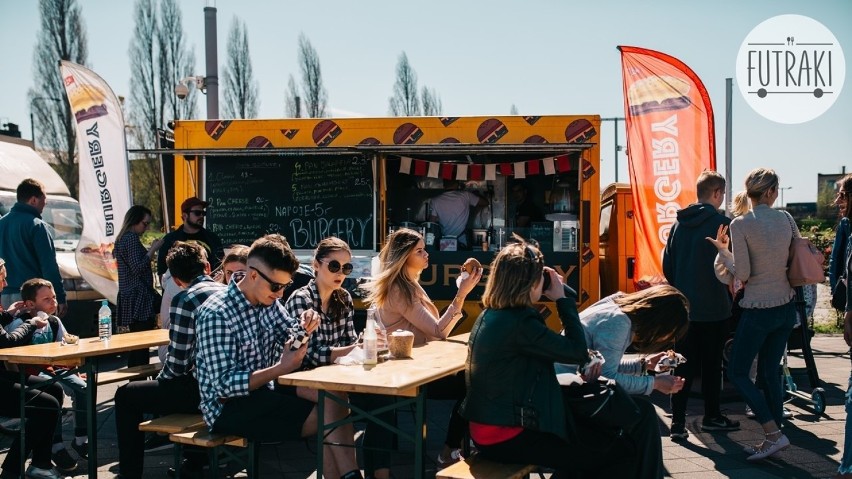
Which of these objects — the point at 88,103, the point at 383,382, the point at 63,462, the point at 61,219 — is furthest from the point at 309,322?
the point at 61,219

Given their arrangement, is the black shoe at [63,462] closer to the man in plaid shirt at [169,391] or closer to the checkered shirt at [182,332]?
the man in plaid shirt at [169,391]

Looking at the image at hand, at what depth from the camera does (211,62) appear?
37.3ft

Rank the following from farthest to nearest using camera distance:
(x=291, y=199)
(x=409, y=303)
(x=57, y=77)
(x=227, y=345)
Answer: (x=57, y=77) → (x=291, y=199) → (x=409, y=303) → (x=227, y=345)

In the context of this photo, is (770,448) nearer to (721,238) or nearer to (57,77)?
(721,238)

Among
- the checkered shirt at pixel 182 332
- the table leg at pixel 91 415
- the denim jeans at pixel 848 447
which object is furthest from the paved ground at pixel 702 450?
the checkered shirt at pixel 182 332

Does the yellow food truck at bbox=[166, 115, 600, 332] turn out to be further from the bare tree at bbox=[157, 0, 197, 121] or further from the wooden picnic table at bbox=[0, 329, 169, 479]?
the bare tree at bbox=[157, 0, 197, 121]

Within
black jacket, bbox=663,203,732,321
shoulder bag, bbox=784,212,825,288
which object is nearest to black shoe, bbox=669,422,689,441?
black jacket, bbox=663,203,732,321

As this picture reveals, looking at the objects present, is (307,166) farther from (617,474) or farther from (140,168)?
(140,168)

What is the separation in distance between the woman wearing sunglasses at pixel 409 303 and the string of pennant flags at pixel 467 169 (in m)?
3.87

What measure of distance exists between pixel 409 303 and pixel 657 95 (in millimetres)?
4191

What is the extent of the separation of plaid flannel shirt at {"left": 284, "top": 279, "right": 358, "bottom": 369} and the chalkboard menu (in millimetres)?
3742

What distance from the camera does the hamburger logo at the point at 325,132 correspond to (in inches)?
313

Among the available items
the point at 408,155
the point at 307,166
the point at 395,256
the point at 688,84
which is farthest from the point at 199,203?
the point at 688,84

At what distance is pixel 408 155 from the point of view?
845cm
